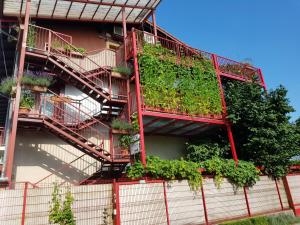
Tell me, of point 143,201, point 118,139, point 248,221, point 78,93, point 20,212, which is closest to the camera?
point 20,212

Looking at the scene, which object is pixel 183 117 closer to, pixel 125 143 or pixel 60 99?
pixel 125 143

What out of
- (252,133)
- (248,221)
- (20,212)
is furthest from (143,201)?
(252,133)

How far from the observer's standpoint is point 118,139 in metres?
12.7

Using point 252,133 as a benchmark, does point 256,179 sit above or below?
below

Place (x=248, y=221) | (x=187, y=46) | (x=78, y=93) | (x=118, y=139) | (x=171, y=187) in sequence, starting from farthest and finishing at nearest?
(x=187, y=46)
(x=78, y=93)
(x=118, y=139)
(x=248, y=221)
(x=171, y=187)

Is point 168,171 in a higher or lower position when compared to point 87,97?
lower

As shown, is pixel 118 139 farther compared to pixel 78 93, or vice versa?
pixel 78 93

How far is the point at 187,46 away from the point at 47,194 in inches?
420

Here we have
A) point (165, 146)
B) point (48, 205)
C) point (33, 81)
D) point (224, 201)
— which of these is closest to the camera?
point (48, 205)

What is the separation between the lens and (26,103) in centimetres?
1062

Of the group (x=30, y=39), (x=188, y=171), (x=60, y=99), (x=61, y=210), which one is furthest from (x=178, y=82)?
(x=61, y=210)

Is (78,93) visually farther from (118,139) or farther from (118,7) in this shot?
(118,7)

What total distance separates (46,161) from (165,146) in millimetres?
6596

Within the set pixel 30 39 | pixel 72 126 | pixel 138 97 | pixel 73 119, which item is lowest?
pixel 72 126
